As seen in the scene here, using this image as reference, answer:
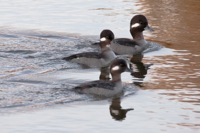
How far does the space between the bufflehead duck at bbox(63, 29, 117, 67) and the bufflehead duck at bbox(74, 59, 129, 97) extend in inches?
93.3

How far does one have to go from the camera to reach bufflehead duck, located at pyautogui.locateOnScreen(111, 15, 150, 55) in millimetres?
21141

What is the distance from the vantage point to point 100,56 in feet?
65.1

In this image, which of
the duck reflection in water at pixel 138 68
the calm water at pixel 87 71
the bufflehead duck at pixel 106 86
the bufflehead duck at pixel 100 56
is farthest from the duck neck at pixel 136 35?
the bufflehead duck at pixel 106 86

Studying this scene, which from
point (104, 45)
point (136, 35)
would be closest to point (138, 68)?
point (104, 45)

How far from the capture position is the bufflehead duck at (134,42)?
832 inches

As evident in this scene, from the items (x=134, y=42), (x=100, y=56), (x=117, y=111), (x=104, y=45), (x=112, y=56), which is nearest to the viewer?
(x=117, y=111)

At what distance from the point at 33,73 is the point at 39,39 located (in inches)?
139

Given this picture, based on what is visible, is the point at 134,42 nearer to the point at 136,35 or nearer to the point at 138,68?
the point at 136,35

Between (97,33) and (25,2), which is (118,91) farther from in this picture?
(25,2)

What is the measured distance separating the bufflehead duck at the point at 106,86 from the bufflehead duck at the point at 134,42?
153 inches

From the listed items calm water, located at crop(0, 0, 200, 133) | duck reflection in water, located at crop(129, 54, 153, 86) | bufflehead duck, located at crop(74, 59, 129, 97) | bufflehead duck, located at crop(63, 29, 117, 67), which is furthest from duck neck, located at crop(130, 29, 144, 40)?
bufflehead duck, located at crop(74, 59, 129, 97)

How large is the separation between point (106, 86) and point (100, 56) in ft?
10.5

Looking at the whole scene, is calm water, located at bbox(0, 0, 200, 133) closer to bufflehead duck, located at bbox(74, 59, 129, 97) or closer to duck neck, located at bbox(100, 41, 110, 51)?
bufflehead duck, located at bbox(74, 59, 129, 97)

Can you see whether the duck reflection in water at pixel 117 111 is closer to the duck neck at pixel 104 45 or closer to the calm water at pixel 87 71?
the calm water at pixel 87 71
